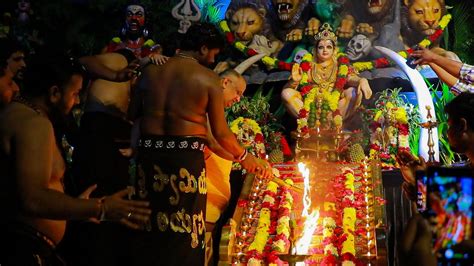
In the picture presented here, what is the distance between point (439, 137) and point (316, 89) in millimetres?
1751

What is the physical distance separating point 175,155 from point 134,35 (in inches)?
137

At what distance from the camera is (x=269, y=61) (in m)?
9.18

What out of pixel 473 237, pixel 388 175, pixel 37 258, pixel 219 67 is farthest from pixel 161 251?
pixel 219 67

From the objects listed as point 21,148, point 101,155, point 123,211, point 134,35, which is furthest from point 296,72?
point 21,148

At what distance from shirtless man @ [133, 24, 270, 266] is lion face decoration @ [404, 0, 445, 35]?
5.67 metres

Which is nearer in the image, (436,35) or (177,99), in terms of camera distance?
(177,99)

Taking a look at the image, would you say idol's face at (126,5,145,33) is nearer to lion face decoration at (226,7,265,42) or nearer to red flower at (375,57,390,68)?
lion face decoration at (226,7,265,42)

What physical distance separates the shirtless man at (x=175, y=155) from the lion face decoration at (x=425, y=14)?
567 centimetres

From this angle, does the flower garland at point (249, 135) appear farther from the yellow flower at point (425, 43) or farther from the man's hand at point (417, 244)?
the man's hand at point (417, 244)

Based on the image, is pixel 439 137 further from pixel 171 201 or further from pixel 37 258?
pixel 37 258

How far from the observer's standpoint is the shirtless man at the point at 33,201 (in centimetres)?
234

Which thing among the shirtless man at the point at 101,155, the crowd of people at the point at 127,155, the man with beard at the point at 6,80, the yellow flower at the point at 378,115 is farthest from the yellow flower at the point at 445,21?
the man with beard at the point at 6,80

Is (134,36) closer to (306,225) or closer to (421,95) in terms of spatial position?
(306,225)

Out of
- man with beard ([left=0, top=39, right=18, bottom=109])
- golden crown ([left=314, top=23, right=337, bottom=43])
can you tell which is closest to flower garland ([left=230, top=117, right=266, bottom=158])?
golden crown ([left=314, top=23, right=337, bottom=43])
